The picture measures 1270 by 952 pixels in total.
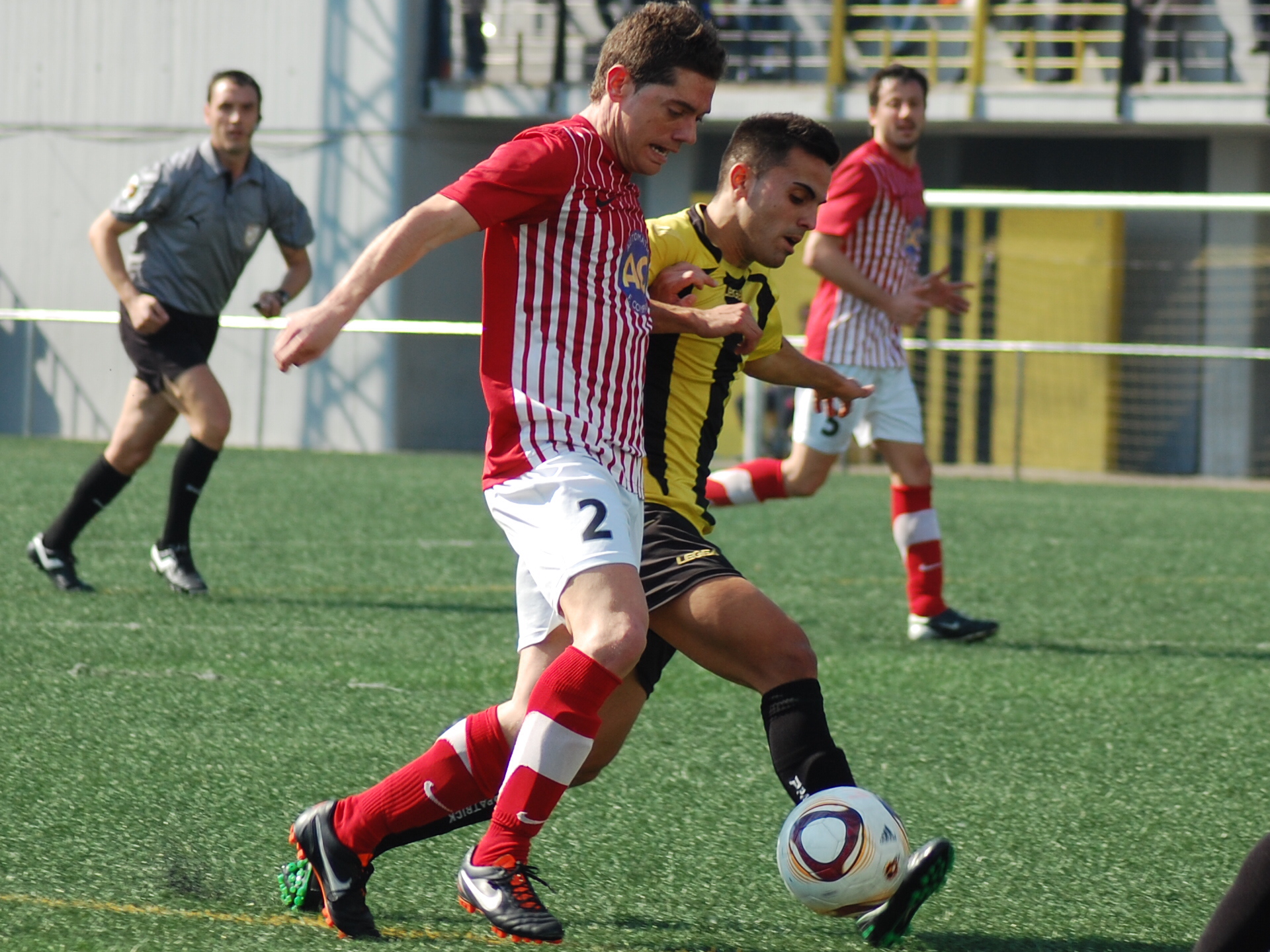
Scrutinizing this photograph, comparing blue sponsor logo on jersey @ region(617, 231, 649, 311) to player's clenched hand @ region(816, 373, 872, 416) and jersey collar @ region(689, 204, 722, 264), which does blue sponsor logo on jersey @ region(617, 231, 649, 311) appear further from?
player's clenched hand @ region(816, 373, 872, 416)

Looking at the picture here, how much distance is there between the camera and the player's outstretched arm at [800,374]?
13.2 ft

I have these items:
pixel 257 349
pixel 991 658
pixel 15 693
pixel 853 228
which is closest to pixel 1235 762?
pixel 991 658

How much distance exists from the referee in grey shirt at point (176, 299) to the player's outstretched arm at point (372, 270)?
163 inches

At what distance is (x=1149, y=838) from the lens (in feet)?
12.8

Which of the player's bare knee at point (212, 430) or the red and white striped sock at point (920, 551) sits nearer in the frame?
the red and white striped sock at point (920, 551)

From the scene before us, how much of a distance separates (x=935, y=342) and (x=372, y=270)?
14.5 meters

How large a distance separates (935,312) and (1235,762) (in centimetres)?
1401

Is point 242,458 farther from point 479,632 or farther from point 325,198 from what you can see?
point 479,632

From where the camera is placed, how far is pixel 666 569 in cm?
339

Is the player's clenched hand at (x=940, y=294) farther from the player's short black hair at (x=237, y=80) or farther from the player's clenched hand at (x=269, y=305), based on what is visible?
the player's short black hair at (x=237, y=80)

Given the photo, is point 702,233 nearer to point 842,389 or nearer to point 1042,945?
point 842,389

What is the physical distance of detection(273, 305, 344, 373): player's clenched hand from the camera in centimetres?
273

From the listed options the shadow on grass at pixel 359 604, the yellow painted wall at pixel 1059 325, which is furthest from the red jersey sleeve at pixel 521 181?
the yellow painted wall at pixel 1059 325

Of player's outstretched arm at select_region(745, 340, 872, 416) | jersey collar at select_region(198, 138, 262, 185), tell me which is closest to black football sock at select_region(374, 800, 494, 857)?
player's outstretched arm at select_region(745, 340, 872, 416)
